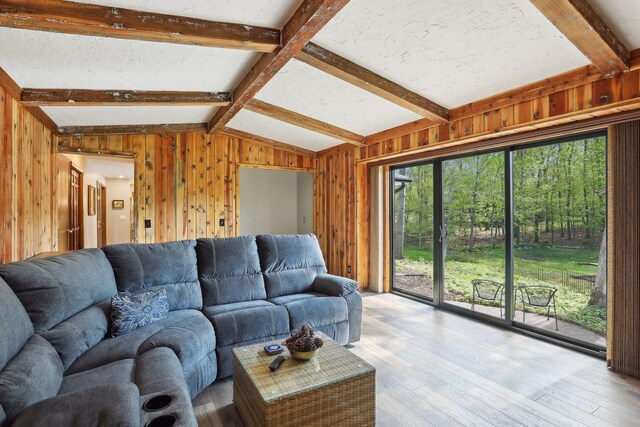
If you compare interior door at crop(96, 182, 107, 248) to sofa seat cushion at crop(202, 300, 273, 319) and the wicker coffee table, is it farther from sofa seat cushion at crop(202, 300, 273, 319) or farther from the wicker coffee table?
the wicker coffee table

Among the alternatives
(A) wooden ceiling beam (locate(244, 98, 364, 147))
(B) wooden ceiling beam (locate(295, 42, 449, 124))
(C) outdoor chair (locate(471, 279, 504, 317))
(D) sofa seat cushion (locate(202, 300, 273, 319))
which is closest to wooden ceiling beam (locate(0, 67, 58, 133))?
(A) wooden ceiling beam (locate(244, 98, 364, 147))

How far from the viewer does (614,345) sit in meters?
2.62

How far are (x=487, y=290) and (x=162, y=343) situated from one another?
138 inches

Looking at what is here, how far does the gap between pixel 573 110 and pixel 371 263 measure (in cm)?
336

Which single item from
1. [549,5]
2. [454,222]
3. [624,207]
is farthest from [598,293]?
[549,5]

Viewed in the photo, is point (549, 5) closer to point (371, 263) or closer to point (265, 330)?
point (265, 330)

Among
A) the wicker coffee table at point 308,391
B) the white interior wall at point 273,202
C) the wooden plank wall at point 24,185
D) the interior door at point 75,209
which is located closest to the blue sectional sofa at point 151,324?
the wicker coffee table at point 308,391

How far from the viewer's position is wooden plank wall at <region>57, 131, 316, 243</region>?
477 centimetres

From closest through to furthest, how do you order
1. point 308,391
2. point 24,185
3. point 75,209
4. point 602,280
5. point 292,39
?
1. point 308,391
2. point 292,39
3. point 602,280
4. point 24,185
5. point 75,209

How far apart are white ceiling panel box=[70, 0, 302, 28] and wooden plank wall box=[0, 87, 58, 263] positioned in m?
1.59

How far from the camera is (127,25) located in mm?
1970

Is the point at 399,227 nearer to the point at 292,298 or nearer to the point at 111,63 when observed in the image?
the point at 292,298

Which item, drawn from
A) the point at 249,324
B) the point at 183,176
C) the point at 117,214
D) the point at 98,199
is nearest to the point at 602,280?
the point at 249,324

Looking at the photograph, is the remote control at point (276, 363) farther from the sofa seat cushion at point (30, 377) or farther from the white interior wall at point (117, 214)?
Answer: the white interior wall at point (117, 214)
